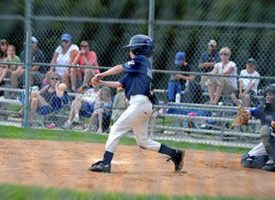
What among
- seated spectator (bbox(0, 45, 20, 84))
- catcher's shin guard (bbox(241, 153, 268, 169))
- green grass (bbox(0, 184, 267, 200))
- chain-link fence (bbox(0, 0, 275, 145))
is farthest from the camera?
catcher's shin guard (bbox(241, 153, 268, 169))

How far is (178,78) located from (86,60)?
1136 millimetres

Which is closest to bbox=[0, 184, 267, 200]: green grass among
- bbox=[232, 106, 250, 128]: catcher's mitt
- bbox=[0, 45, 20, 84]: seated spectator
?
bbox=[0, 45, 20, 84]: seated spectator

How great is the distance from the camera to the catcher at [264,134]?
10.2 meters

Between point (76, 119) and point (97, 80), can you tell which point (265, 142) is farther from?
point (76, 119)

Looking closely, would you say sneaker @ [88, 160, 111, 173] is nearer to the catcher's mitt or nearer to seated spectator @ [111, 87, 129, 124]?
the catcher's mitt

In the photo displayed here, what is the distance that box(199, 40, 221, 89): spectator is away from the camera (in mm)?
7845

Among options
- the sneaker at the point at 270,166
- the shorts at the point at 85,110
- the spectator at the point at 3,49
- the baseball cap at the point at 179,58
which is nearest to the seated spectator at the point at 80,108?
the shorts at the point at 85,110

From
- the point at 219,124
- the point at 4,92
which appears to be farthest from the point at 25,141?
the point at 219,124

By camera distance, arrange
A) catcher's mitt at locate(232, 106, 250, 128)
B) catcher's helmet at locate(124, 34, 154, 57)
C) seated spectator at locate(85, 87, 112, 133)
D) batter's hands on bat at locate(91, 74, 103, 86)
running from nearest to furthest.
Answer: catcher's helmet at locate(124, 34, 154, 57)
batter's hands on bat at locate(91, 74, 103, 86)
catcher's mitt at locate(232, 106, 250, 128)
seated spectator at locate(85, 87, 112, 133)

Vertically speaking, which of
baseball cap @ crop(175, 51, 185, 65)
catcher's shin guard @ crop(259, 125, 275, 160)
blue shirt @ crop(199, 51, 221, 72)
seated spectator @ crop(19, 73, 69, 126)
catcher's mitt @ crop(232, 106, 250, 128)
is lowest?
catcher's shin guard @ crop(259, 125, 275, 160)

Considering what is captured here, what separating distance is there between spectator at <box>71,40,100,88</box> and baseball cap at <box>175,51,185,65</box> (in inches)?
38.2

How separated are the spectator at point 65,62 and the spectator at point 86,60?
0.08 m

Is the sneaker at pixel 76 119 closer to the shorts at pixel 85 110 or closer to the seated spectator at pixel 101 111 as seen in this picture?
the shorts at pixel 85 110

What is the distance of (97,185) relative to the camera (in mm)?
8227
